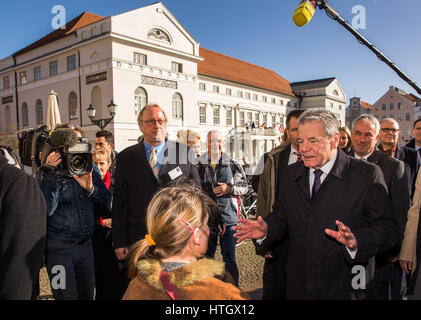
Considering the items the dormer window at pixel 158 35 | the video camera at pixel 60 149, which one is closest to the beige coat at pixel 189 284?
the video camera at pixel 60 149

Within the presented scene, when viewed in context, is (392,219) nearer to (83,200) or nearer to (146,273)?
(146,273)

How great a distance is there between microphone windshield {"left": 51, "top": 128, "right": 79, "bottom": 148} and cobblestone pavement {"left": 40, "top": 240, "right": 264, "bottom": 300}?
106 inches

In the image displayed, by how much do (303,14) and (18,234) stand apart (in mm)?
4671

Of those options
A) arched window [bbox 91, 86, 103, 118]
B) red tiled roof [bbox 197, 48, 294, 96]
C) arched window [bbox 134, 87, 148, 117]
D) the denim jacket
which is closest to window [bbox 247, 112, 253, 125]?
red tiled roof [bbox 197, 48, 294, 96]

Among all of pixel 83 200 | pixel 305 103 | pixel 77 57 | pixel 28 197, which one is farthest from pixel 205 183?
pixel 305 103

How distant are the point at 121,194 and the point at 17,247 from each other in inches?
79.7

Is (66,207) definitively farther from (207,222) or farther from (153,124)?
(207,222)

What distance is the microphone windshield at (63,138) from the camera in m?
2.77

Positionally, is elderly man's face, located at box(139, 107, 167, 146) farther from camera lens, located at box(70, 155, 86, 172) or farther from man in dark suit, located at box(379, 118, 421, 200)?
man in dark suit, located at box(379, 118, 421, 200)

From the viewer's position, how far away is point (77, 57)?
3278cm

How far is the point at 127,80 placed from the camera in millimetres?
30641

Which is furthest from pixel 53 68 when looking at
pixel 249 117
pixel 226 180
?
pixel 226 180

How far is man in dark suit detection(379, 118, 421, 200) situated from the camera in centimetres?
441

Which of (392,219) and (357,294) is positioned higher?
(392,219)
